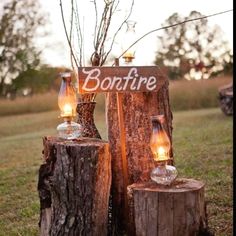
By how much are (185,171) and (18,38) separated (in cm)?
1555

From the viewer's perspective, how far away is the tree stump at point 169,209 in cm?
244

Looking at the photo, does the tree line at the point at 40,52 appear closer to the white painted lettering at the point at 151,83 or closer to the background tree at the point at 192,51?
the background tree at the point at 192,51

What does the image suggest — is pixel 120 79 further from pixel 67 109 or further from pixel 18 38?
pixel 18 38

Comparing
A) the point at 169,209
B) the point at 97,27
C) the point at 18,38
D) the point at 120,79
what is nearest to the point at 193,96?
the point at 18,38

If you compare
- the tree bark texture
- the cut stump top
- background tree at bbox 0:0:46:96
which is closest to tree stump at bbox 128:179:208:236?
the cut stump top

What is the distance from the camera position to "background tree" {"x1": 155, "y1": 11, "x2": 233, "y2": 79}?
23156 mm

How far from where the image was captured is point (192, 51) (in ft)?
79.9

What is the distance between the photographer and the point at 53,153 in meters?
2.64

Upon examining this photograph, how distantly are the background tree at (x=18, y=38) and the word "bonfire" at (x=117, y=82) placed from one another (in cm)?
1627

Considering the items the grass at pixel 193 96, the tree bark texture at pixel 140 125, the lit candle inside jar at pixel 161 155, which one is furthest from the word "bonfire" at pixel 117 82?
the grass at pixel 193 96

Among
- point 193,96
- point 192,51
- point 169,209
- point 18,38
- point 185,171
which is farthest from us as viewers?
point 192,51

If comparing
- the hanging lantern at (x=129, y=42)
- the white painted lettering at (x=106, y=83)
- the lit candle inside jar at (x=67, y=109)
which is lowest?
the lit candle inside jar at (x=67, y=109)

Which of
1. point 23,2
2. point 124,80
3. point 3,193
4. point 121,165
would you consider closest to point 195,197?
point 121,165

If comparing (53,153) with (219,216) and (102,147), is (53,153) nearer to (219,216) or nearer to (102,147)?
(102,147)
